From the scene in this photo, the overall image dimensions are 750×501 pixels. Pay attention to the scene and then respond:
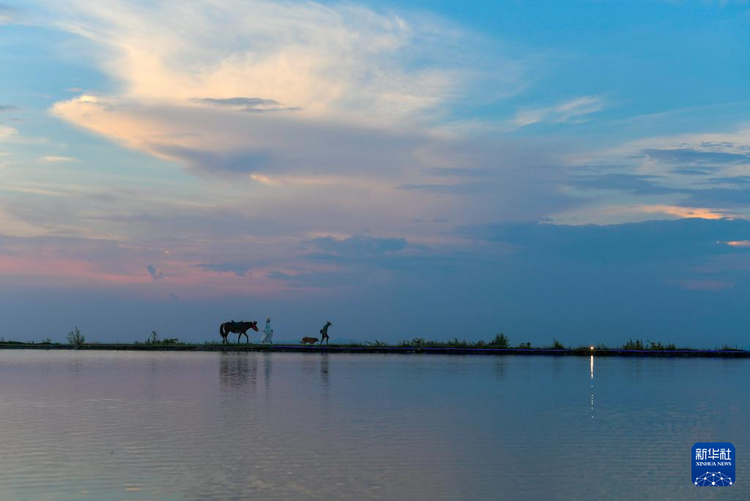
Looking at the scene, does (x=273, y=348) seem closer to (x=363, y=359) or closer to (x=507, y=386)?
(x=363, y=359)

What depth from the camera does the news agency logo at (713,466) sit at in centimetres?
1408

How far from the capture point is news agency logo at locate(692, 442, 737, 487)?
14.1 m

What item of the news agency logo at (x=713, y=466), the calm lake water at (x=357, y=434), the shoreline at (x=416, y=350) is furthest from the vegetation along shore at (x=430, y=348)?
the news agency logo at (x=713, y=466)

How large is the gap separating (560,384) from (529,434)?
12.8m

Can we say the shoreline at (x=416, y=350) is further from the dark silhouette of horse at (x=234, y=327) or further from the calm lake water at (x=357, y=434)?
the calm lake water at (x=357, y=434)

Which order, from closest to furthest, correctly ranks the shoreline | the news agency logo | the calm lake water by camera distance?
the calm lake water < the news agency logo < the shoreline

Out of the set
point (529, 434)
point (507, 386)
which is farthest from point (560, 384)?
point (529, 434)

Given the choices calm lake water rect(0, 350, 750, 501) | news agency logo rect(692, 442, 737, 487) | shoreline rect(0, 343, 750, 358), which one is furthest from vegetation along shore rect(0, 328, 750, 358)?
news agency logo rect(692, 442, 737, 487)

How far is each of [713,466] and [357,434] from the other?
738cm

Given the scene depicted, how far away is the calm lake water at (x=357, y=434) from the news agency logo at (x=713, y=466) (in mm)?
239

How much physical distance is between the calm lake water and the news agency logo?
0.78 ft

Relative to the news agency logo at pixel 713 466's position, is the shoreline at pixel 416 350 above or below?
above

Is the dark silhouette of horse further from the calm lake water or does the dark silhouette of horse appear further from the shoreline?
the calm lake water

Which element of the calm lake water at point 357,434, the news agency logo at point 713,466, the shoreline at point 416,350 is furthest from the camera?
the shoreline at point 416,350
